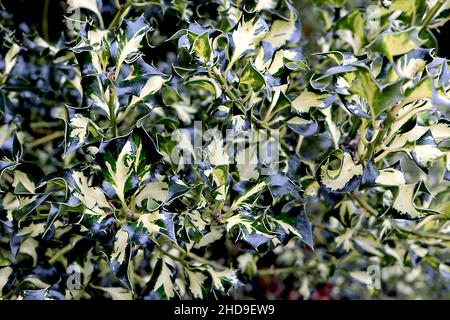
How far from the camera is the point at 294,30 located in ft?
2.75

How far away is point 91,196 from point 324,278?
581 mm

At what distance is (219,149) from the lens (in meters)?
0.75

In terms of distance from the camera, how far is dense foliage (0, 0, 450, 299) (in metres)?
0.68

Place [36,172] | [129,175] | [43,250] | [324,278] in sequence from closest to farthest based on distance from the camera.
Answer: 1. [129,175]
2. [36,172]
3. [43,250]
4. [324,278]

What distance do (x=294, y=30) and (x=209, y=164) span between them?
0.27 metres

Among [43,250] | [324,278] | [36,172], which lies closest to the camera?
[36,172]

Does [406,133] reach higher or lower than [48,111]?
higher

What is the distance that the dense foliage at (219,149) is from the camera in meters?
0.68

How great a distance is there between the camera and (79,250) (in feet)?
2.85

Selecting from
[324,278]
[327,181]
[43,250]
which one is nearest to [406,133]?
[327,181]

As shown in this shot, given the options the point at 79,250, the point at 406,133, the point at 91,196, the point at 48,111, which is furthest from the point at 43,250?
the point at 406,133
